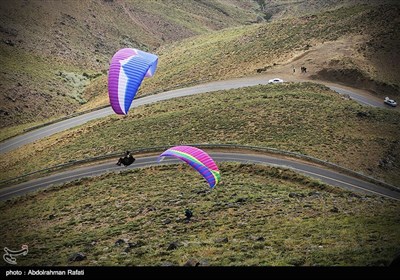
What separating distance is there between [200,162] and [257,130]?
73.1 ft

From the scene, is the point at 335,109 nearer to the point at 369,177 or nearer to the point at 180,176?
the point at 369,177

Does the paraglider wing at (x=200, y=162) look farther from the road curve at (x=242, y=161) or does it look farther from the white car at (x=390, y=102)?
the white car at (x=390, y=102)

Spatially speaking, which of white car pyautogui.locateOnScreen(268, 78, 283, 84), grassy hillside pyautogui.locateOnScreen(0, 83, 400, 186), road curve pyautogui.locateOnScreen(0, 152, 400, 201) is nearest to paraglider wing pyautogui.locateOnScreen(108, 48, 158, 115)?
road curve pyautogui.locateOnScreen(0, 152, 400, 201)

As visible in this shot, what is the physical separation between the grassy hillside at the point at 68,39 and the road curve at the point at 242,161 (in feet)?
99.8

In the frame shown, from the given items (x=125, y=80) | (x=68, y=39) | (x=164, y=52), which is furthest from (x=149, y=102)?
(x=68, y=39)

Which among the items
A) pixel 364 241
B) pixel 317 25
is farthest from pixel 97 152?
pixel 317 25

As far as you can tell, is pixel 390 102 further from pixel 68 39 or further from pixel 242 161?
pixel 68 39

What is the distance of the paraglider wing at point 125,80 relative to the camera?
29938 mm

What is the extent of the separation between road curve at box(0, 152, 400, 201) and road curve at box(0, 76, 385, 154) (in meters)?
17.6

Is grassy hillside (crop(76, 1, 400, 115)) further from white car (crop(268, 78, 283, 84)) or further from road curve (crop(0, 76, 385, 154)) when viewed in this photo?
white car (crop(268, 78, 283, 84))

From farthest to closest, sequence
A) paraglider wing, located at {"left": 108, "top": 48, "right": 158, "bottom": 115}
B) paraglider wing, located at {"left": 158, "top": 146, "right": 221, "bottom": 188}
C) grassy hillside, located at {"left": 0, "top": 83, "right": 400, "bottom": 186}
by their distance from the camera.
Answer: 1. grassy hillside, located at {"left": 0, "top": 83, "right": 400, "bottom": 186}
2. paraglider wing, located at {"left": 108, "top": 48, "right": 158, "bottom": 115}
3. paraglider wing, located at {"left": 158, "top": 146, "right": 221, "bottom": 188}

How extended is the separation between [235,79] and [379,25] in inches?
1052

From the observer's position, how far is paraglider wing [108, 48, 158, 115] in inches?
1179

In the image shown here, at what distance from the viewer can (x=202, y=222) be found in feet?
90.7
